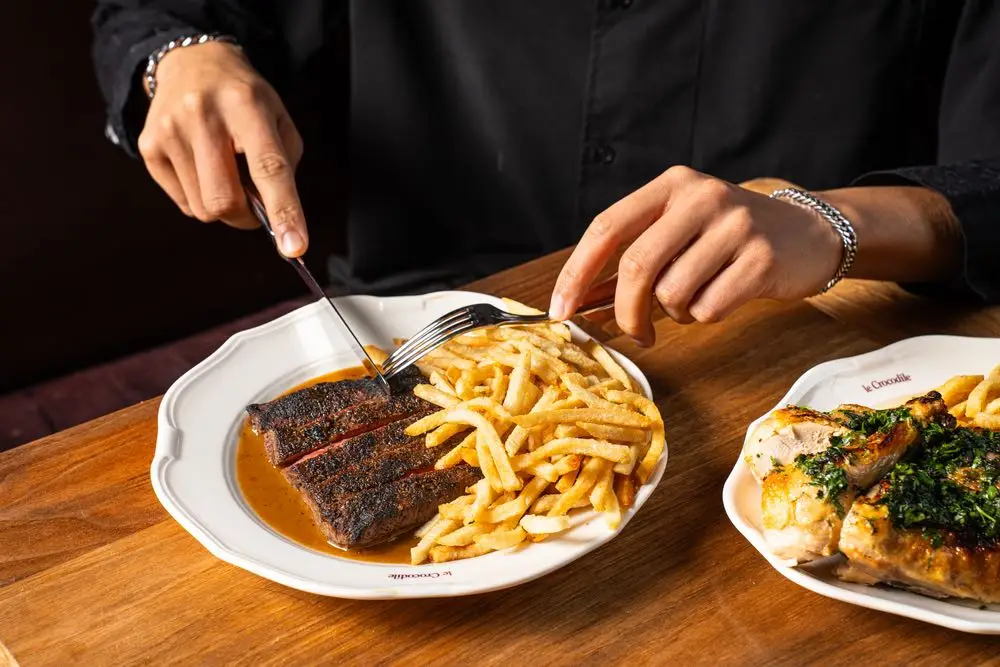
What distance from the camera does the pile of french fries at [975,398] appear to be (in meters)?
1.98

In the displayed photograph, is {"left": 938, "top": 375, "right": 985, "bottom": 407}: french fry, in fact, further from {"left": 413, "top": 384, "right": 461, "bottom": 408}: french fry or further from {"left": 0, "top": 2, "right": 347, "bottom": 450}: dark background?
{"left": 0, "top": 2, "right": 347, "bottom": 450}: dark background

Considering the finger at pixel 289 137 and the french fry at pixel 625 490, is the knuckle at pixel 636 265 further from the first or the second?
the finger at pixel 289 137

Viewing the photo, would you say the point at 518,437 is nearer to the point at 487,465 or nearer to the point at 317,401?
the point at 487,465

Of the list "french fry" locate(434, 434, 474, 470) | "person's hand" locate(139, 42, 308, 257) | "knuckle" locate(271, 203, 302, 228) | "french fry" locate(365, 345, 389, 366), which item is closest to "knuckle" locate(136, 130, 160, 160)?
"person's hand" locate(139, 42, 308, 257)

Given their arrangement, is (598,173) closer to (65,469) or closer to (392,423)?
(392,423)

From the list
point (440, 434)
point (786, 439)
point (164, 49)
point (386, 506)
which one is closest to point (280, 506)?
point (386, 506)

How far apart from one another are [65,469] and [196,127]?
0.98 meters

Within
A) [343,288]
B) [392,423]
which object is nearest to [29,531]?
[392,423]

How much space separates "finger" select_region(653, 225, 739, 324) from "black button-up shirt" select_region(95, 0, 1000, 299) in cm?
111

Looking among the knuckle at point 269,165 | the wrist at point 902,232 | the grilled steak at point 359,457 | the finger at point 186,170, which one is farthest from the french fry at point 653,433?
the finger at point 186,170

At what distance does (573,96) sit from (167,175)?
1.34m

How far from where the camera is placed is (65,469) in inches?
83.2

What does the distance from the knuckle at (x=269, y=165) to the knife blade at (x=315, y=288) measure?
4.2 inches

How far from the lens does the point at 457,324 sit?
88.6 inches
